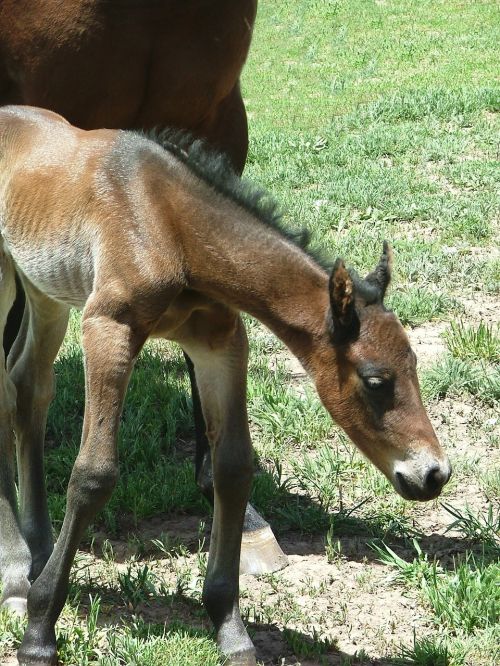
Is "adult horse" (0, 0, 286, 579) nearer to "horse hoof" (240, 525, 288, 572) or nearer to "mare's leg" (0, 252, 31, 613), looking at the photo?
"horse hoof" (240, 525, 288, 572)

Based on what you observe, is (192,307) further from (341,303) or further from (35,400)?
(35,400)

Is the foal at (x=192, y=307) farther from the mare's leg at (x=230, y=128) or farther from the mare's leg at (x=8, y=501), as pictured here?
the mare's leg at (x=230, y=128)

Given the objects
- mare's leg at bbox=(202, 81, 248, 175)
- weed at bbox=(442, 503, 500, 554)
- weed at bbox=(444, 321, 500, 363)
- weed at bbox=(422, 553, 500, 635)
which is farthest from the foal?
weed at bbox=(444, 321, 500, 363)

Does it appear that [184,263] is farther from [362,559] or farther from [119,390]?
[362,559]

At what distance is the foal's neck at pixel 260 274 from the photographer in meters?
3.38

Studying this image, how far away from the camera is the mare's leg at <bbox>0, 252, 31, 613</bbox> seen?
388 cm

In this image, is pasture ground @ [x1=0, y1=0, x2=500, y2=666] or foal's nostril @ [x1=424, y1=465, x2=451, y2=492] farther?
pasture ground @ [x1=0, y1=0, x2=500, y2=666]

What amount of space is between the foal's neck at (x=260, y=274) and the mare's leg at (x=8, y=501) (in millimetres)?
872

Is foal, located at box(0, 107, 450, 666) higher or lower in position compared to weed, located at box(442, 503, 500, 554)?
higher

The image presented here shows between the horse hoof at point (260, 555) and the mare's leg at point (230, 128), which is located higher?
the mare's leg at point (230, 128)

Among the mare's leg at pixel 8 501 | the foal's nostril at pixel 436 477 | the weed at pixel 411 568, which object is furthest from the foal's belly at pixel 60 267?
the weed at pixel 411 568

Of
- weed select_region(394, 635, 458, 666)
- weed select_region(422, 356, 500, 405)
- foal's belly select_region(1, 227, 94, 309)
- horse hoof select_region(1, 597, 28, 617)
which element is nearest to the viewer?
weed select_region(394, 635, 458, 666)

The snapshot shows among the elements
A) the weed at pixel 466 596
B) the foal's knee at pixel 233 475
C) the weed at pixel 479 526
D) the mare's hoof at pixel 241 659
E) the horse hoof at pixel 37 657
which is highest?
the foal's knee at pixel 233 475

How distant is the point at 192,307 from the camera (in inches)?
140
